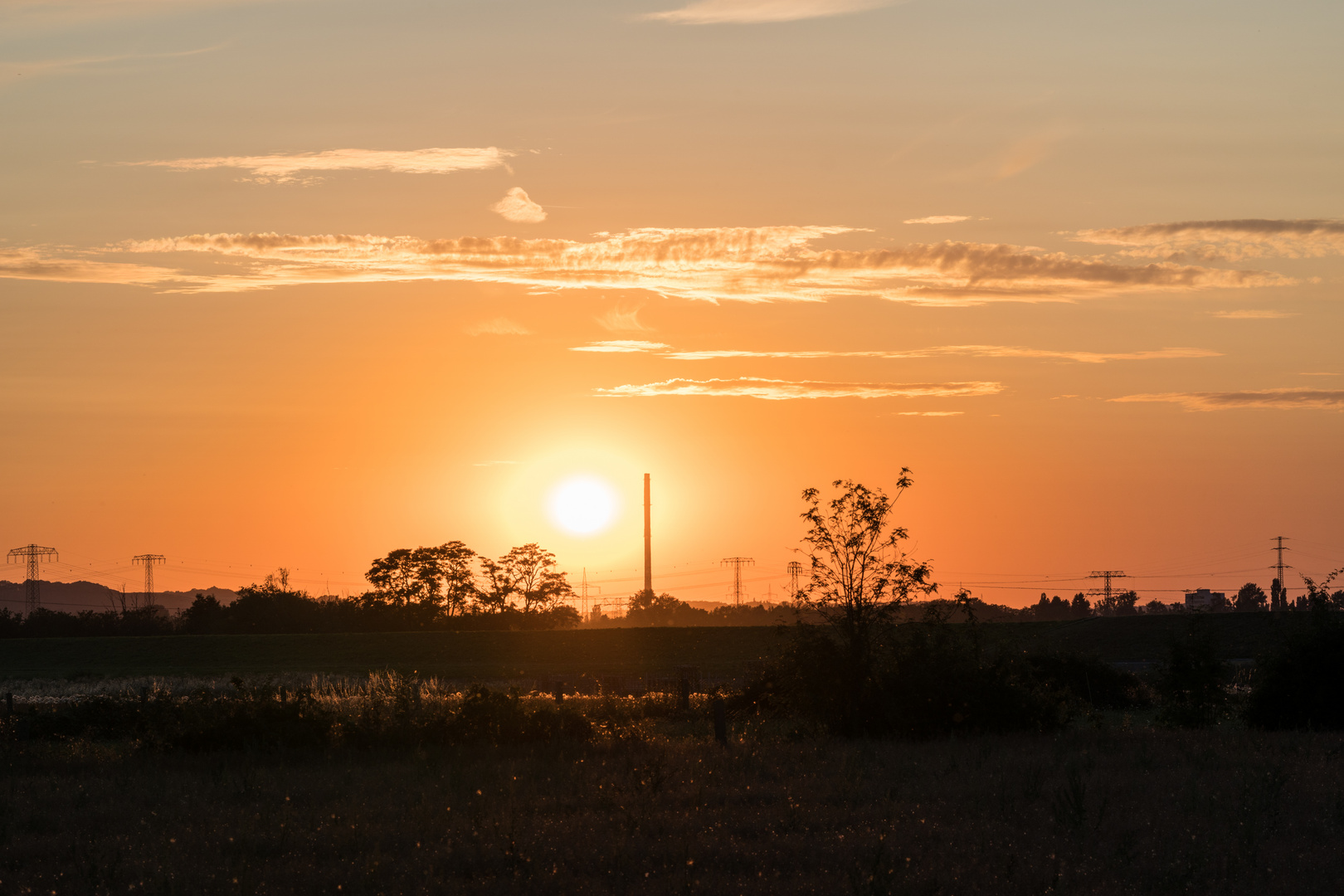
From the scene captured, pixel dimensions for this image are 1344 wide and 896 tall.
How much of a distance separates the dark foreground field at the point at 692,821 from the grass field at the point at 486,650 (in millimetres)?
44282

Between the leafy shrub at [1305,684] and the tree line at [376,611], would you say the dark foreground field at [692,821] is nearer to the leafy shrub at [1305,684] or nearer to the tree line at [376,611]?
the leafy shrub at [1305,684]

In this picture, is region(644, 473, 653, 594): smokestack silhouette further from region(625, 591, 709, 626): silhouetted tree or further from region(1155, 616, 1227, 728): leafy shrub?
region(1155, 616, 1227, 728): leafy shrub

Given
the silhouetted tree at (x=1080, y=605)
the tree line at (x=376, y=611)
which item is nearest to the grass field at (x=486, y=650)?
the tree line at (x=376, y=611)

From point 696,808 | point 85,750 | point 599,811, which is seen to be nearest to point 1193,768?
point 696,808

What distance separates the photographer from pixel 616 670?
6512cm

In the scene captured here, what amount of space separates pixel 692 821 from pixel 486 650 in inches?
2710

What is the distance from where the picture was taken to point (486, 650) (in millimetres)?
81125

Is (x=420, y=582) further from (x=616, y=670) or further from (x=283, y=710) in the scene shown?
(x=283, y=710)

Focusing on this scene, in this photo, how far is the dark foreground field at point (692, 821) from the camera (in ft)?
38.3

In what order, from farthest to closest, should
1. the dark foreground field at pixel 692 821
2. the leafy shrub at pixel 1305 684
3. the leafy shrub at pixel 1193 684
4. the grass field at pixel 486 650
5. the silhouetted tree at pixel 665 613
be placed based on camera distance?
the silhouetted tree at pixel 665 613
the grass field at pixel 486 650
the leafy shrub at pixel 1193 684
the leafy shrub at pixel 1305 684
the dark foreground field at pixel 692 821

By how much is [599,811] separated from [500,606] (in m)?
115

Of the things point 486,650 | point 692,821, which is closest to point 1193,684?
point 692,821

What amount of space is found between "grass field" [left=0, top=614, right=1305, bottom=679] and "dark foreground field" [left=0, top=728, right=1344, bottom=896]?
145ft

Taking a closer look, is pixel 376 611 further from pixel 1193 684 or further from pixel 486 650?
pixel 1193 684
